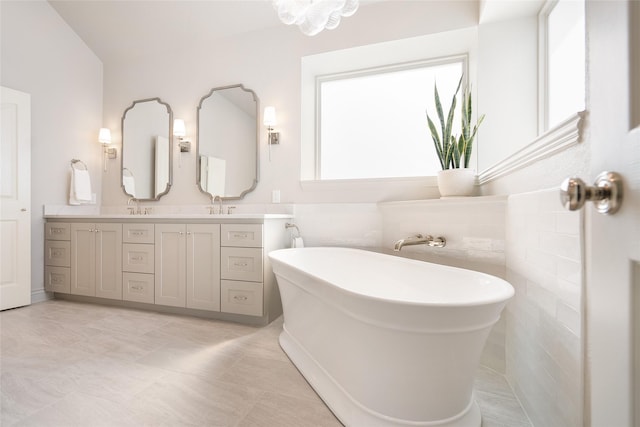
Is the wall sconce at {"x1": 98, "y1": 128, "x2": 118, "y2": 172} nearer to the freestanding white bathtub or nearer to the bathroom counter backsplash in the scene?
the bathroom counter backsplash

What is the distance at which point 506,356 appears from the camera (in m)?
1.50

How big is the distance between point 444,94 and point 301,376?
2453 millimetres

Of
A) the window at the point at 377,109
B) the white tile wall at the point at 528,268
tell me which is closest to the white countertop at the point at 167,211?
the window at the point at 377,109

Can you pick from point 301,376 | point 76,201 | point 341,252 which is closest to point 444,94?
point 341,252

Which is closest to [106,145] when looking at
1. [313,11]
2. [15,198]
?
[15,198]

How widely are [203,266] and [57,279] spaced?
168 centimetres

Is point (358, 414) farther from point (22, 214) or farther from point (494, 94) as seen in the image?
point (22, 214)

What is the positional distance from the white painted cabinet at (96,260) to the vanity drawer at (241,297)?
1070mm

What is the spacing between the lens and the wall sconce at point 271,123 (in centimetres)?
262

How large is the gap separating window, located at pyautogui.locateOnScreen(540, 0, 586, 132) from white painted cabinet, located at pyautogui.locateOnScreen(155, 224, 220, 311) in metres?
2.29

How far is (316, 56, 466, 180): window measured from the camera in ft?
8.38

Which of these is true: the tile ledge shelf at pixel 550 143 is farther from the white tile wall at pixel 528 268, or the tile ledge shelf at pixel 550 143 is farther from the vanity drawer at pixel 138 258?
the vanity drawer at pixel 138 258

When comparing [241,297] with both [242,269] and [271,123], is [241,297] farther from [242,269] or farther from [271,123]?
[271,123]

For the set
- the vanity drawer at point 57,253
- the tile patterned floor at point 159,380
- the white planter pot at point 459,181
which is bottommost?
the tile patterned floor at point 159,380
